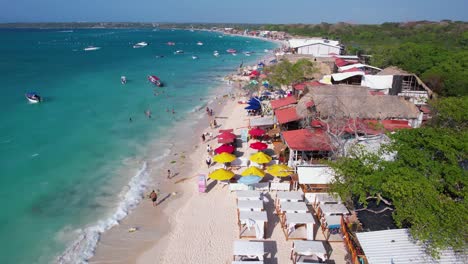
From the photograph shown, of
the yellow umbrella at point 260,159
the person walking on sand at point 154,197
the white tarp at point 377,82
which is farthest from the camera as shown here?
the white tarp at point 377,82

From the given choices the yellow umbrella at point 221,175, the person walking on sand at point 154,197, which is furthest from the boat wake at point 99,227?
the yellow umbrella at point 221,175

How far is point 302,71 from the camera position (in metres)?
32.2

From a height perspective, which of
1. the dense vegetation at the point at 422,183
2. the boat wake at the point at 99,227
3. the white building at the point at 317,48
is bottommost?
the boat wake at the point at 99,227

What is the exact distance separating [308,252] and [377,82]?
68.4 ft

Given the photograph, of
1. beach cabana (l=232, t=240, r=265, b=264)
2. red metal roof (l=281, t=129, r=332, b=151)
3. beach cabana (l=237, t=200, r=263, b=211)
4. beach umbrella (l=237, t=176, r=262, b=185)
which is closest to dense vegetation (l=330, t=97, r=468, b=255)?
beach cabana (l=237, t=200, r=263, b=211)

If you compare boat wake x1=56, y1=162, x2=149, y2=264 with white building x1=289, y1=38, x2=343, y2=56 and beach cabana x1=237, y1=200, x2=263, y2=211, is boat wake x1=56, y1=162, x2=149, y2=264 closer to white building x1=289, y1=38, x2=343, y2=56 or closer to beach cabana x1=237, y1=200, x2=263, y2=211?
beach cabana x1=237, y1=200, x2=263, y2=211

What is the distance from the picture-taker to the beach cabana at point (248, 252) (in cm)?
1050

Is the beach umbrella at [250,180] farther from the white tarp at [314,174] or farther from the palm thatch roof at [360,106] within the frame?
the palm thatch roof at [360,106]

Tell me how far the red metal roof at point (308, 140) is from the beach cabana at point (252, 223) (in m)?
4.93

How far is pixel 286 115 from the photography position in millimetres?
20812

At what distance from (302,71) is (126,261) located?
25.4m

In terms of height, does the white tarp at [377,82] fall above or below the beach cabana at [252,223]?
above

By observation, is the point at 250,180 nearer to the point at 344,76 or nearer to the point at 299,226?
the point at 299,226

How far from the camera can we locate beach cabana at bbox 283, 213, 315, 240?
11.8 meters
